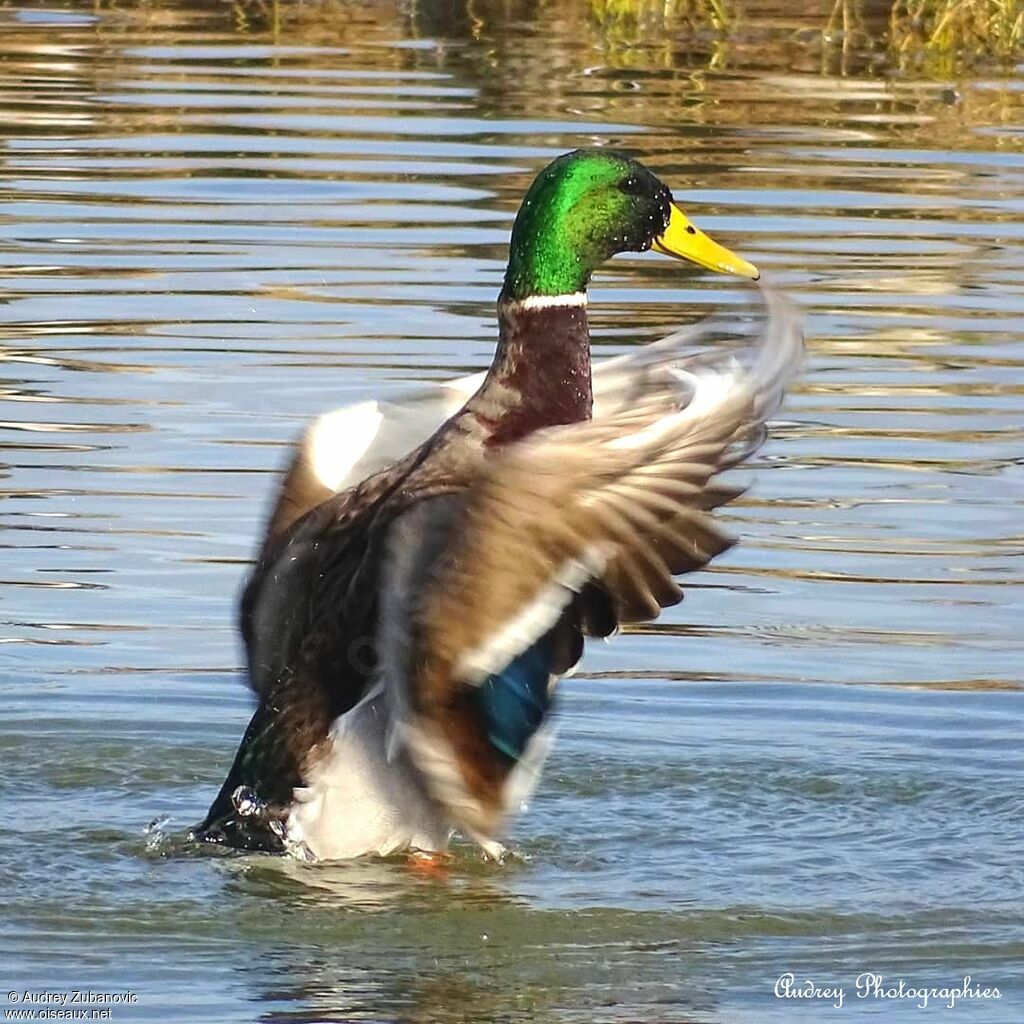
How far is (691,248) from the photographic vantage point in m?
5.98

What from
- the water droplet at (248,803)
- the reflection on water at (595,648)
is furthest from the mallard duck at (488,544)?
the reflection on water at (595,648)

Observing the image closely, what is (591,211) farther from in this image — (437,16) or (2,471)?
(437,16)

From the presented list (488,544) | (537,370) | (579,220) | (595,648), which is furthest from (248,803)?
(595,648)

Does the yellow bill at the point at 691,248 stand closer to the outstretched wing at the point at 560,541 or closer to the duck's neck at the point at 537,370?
the duck's neck at the point at 537,370

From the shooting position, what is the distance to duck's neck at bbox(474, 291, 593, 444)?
5422 millimetres

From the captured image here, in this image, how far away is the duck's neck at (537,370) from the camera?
5.42 metres

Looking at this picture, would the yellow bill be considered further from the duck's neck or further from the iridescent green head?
the duck's neck

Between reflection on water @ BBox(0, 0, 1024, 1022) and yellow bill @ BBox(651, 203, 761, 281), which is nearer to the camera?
reflection on water @ BBox(0, 0, 1024, 1022)

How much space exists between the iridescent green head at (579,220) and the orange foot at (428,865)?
3.60 feet

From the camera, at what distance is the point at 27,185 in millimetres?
12586

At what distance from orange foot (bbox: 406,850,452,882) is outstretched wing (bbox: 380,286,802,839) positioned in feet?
1.46

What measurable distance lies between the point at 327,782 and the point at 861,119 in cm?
1016

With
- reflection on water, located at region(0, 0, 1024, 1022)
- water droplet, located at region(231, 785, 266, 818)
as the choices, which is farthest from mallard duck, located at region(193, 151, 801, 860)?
reflection on water, located at region(0, 0, 1024, 1022)

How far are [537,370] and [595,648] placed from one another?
1671 mm
